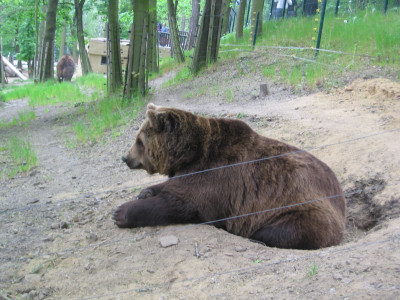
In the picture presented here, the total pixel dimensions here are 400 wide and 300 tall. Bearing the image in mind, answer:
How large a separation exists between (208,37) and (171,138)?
9419 millimetres

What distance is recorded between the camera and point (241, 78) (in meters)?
12.0

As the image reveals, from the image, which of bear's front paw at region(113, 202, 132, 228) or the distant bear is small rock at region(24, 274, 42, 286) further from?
the distant bear

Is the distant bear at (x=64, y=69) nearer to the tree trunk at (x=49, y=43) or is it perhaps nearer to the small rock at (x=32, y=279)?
the tree trunk at (x=49, y=43)

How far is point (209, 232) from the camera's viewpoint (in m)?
4.31

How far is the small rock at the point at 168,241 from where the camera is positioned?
13.6 feet

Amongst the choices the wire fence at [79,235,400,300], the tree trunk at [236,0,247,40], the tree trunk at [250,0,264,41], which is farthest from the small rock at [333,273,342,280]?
the tree trunk at [236,0,247,40]

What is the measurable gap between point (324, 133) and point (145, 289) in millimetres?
4538

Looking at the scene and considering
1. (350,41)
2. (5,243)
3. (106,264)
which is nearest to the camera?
(106,264)

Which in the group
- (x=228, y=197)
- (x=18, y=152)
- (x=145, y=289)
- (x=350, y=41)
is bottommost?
(x=18, y=152)

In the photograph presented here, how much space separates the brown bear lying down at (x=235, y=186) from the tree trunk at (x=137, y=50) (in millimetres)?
6638

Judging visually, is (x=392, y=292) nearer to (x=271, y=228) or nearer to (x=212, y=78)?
(x=271, y=228)

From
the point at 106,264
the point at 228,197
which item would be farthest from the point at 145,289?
the point at 228,197

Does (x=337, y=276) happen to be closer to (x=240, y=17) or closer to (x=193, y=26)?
(x=240, y=17)

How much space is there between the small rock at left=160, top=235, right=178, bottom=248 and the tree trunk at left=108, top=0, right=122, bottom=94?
29.1 ft
